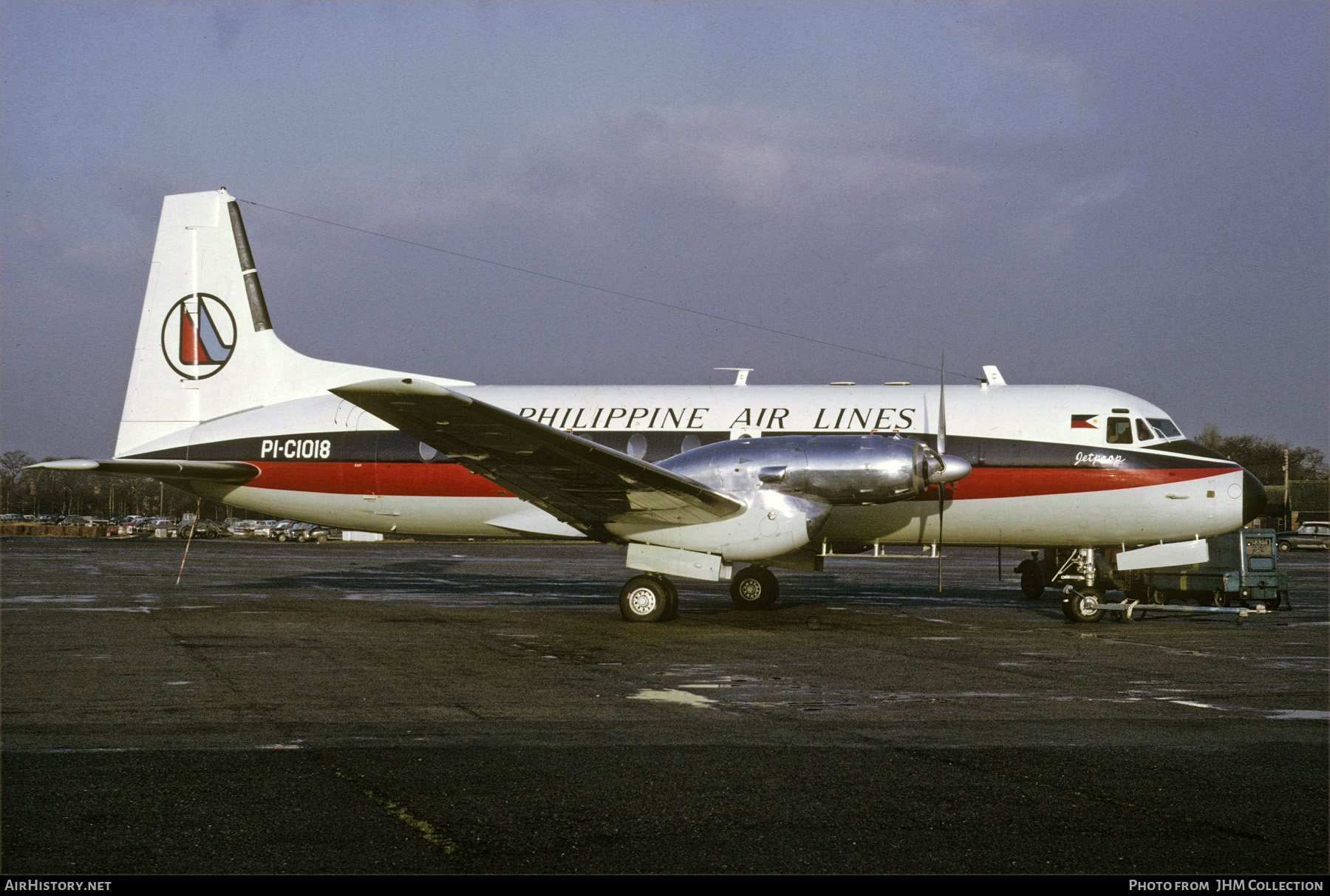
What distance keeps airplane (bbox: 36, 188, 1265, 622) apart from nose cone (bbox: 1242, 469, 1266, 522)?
0.14 ft

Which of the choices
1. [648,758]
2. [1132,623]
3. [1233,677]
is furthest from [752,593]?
[648,758]

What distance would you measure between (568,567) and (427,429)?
19470 millimetres

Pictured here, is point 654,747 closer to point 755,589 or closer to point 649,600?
point 649,600

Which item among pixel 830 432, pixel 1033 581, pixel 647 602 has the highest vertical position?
pixel 830 432

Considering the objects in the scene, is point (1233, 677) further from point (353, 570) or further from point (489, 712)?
point (353, 570)

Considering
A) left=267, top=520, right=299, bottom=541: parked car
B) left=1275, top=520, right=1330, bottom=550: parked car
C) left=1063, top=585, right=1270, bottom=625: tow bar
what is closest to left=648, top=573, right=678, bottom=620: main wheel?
left=1063, top=585, right=1270, bottom=625: tow bar

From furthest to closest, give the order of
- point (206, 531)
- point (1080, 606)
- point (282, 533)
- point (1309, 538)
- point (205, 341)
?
point (206, 531) → point (282, 533) → point (1309, 538) → point (205, 341) → point (1080, 606)

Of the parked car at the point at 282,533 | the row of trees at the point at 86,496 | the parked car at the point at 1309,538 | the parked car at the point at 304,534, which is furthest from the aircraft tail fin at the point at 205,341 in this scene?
the row of trees at the point at 86,496

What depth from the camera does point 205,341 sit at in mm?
19562

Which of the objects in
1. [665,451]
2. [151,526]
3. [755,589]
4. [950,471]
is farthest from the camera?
[151,526]

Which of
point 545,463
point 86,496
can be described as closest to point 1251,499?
point 545,463

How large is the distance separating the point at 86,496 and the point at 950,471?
504ft

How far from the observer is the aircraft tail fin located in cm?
1944

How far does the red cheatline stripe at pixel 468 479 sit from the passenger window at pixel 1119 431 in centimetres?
52
